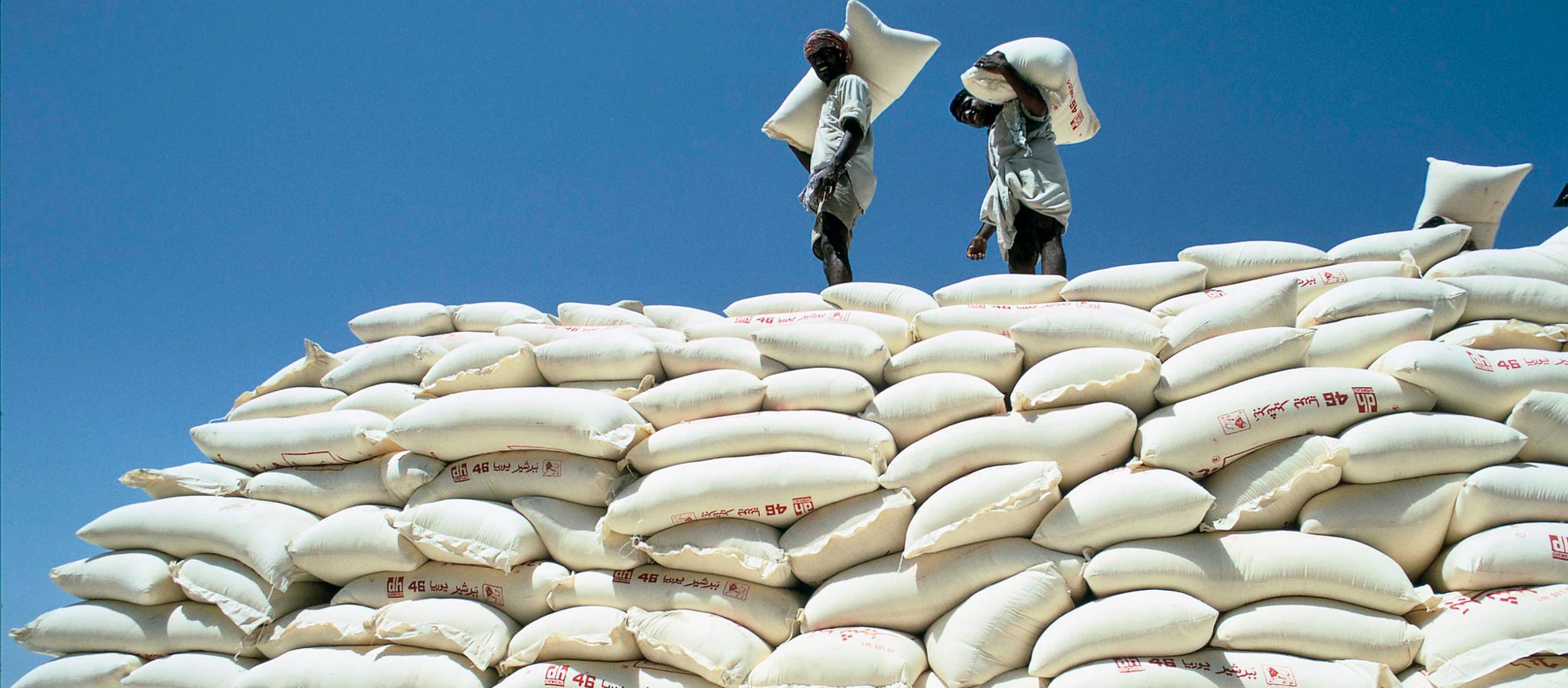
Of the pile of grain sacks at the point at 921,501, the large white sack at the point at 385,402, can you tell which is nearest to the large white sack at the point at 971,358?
the pile of grain sacks at the point at 921,501

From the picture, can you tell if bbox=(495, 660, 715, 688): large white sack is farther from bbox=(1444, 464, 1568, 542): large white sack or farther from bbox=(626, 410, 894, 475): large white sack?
bbox=(1444, 464, 1568, 542): large white sack

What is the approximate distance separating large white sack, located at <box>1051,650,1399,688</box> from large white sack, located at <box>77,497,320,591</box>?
2253 millimetres

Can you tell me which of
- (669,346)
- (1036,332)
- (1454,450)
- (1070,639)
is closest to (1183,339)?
(1036,332)

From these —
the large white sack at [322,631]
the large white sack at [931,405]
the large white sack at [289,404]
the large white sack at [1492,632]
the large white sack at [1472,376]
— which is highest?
the large white sack at [289,404]

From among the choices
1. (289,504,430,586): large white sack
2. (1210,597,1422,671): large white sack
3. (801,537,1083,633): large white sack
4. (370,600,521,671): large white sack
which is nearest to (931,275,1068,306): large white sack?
(801,537,1083,633): large white sack

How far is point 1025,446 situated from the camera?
2.55m

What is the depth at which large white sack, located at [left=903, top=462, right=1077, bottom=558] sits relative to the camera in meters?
2.45

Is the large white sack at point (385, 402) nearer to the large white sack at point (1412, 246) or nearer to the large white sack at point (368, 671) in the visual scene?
the large white sack at point (368, 671)

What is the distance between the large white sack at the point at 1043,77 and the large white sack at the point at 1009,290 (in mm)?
1030

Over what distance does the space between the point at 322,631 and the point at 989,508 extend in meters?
1.90

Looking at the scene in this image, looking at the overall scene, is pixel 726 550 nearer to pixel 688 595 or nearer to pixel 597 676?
pixel 688 595

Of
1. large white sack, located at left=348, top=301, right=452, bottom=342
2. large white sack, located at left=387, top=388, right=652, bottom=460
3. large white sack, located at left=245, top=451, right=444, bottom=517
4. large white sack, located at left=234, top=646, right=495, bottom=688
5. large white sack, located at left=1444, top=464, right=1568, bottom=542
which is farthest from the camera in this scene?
large white sack, located at left=348, top=301, right=452, bottom=342

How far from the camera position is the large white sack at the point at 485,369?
10.3 ft

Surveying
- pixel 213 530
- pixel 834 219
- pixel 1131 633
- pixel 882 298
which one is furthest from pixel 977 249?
pixel 213 530
